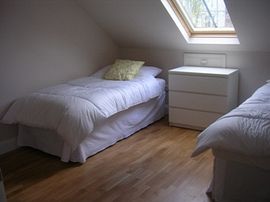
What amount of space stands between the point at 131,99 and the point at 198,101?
2.67 feet

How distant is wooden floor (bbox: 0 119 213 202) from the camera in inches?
93.8

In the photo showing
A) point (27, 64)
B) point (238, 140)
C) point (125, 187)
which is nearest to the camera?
point (238, 140)

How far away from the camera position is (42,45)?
3.49 meters

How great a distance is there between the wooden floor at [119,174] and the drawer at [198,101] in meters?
0.42

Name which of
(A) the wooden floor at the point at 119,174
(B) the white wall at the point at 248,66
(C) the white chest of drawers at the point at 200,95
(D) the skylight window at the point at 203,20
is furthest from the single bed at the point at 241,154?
(D) the skylight window at the point at 203,20

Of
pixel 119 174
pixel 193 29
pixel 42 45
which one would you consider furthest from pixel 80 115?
pixel 193 29

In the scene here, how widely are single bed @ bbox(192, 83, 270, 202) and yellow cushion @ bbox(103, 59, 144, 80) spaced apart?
1.81 meters

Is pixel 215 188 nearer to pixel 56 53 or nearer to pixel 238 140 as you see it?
pixel 238 140

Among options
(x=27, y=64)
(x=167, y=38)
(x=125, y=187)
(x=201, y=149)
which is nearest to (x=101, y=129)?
(x=125, y=187)

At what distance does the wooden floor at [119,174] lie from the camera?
2383 mm

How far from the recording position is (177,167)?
9.16ft

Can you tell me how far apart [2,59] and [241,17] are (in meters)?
2.45

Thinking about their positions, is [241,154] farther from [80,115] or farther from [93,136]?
[93,136]

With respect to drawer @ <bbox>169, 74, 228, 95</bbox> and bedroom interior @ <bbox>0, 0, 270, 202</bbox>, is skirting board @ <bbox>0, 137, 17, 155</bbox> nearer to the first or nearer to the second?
bedroom interior @ <bbox>0, 0, 270, 202</bbox>
